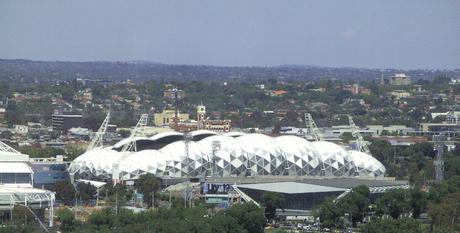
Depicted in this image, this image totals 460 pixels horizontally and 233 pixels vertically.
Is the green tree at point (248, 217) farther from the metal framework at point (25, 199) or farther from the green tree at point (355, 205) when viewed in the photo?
the metal framework at point (25, 199)

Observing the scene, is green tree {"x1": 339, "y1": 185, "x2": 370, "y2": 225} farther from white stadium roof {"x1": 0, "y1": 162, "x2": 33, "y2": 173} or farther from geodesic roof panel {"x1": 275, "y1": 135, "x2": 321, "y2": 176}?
white stadium roof {"x1": 0, "y1": 162, "x2": 33, "y2": 173}

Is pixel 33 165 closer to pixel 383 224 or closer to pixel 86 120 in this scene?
pixel 383 224

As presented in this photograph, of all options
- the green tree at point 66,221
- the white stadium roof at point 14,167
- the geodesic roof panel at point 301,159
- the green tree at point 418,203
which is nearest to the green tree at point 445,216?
the green tree at point 418,203

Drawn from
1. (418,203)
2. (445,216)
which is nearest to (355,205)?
(418,203)

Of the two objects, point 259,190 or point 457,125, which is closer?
point 259,190

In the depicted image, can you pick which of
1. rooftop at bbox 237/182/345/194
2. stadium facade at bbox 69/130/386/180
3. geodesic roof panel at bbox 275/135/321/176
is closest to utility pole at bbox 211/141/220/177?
stadium facade at bbox 69/130/386/180

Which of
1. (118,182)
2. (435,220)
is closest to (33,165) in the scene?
(118,182)

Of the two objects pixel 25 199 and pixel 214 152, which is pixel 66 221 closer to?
pixel 25 199

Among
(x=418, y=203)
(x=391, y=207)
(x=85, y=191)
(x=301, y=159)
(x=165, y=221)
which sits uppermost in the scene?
(x=301, y=159)

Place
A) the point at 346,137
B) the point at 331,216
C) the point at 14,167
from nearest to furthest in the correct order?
the point at 331,216 → the point at 14,167 → the point at 346,137
